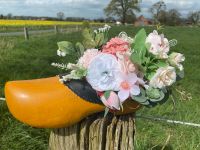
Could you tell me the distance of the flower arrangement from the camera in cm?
210

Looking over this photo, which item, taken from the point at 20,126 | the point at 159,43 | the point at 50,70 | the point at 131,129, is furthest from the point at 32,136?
the point at 50,70

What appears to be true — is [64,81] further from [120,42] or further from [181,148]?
[181,148]

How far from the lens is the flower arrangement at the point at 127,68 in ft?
6.90

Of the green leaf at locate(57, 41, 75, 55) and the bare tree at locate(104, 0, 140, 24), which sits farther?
the bare tree at locate(104, 0, 140, 24)

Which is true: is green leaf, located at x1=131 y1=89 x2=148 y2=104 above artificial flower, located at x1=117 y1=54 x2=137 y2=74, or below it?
below

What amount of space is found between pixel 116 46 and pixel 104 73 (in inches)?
7.1

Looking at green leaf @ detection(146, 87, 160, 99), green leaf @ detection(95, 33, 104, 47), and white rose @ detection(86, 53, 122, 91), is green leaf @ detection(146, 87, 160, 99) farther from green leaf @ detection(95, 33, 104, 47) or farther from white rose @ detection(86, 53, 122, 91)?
green leaf @ detection(95, 33, 104, 47)

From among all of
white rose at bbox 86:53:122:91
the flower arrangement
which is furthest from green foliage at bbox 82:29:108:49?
white rose at bbox 86:53:122:91

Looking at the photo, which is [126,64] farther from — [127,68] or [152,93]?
[152,93]

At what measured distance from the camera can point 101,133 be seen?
2309mm

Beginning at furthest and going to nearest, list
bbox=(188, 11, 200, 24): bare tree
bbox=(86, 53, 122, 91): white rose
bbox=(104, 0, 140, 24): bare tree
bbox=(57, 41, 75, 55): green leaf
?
bbox=(104, 0, 140, 24): bare tree < bbox=(188, 11, 200, 24): bare tree < bbox=(57, 41, 75, 55): green leaf < bbox=(86, 53, 122, 91): white rose

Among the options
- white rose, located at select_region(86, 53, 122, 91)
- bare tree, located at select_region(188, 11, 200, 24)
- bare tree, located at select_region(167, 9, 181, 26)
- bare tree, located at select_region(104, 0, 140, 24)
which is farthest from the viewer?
bare tree, located at select_region(104, 0, 140, 24)

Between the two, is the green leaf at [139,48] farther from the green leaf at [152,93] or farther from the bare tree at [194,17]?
the bare tree at [194,17]

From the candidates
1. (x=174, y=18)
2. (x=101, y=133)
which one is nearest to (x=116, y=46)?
(x=101, y=133)
